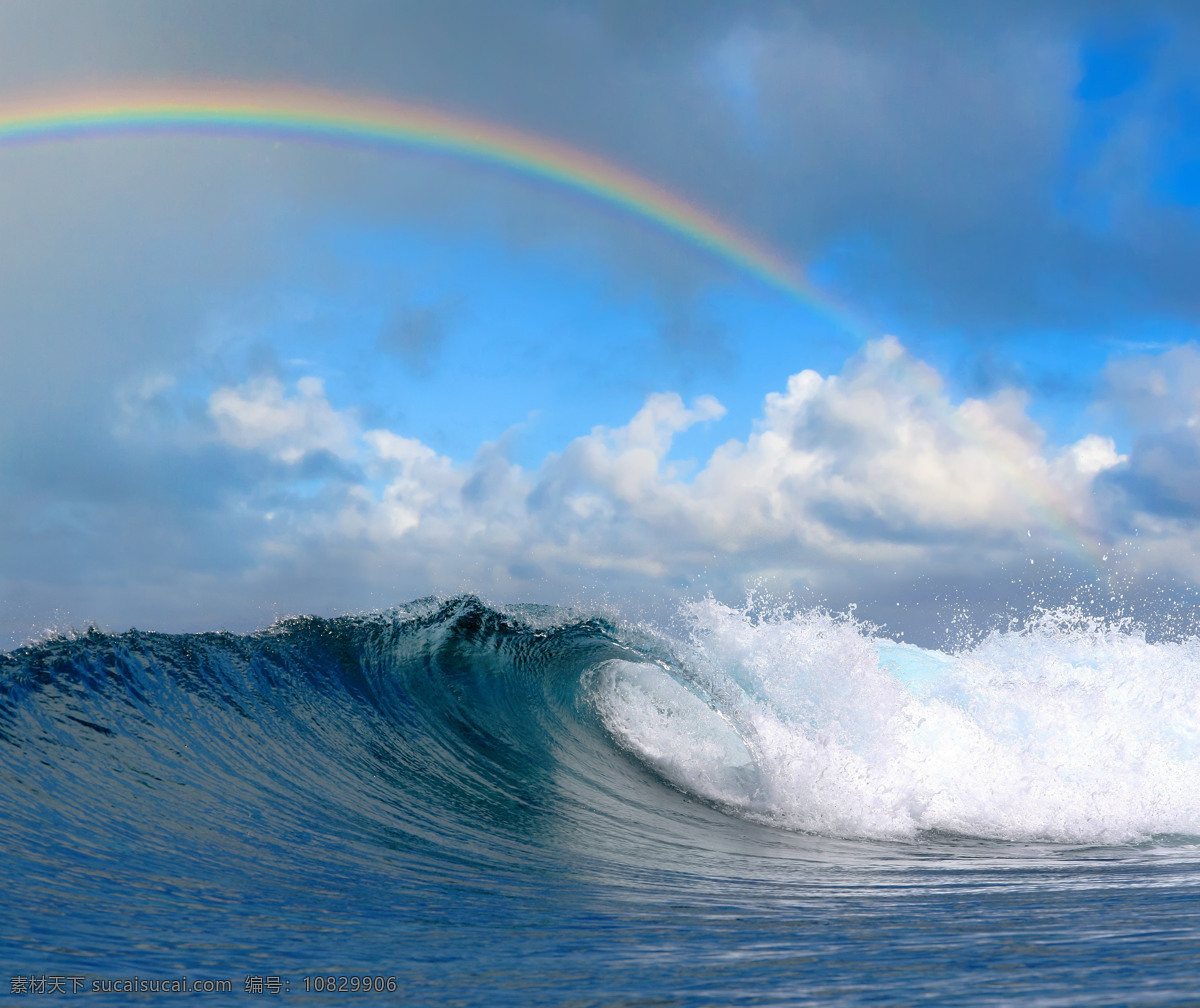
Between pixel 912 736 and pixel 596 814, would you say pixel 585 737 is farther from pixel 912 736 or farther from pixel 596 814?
pixel 912 736

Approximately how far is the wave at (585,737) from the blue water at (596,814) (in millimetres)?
54

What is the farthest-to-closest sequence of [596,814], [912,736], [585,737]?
[585,737]
[912,736]
[596,814]

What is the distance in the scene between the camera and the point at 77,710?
9859 millimetres

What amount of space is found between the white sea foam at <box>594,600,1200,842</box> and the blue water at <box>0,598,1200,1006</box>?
5 cm

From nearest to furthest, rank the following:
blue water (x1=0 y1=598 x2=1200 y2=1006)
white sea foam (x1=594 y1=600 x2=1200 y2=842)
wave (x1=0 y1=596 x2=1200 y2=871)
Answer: blue water (x1=0 y1=598 x2=1200 y2=1006) → wave (x1=0 y1=596 x2=1200 y2=871) → white sea foam (x1=594 y1=600 x2=1200 y2=842)

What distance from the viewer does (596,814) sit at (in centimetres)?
951

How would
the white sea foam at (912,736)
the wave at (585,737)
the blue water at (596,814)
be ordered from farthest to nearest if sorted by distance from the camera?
the white sea foam at (912,736) → the wave at (585,737) → the blue water at (596,814)

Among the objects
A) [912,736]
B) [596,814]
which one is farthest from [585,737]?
[912,736]

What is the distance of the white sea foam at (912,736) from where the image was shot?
976 cm

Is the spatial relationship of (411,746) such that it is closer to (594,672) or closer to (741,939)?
(594,672)

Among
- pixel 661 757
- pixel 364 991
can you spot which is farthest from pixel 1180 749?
pixel 364 991

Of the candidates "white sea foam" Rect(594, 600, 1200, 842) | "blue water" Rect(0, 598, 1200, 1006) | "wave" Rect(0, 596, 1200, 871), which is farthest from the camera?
"white sea foam" Rect(594, 600, 1200, 842)

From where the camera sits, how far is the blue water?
3867 mm

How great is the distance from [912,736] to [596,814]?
4.32 m
